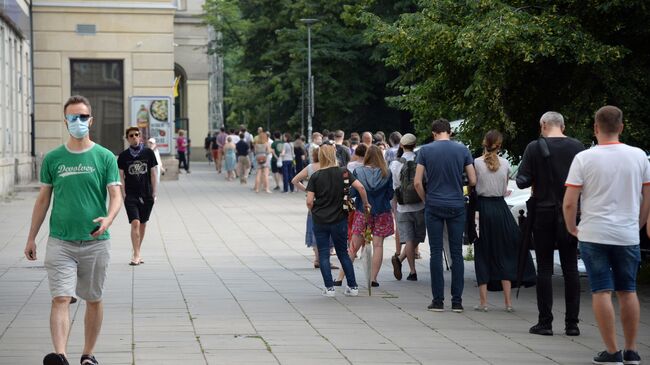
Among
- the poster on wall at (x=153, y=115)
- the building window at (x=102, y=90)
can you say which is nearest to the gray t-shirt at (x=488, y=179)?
the poster on wall at (x=153, y=115)

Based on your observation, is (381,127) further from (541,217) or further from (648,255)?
(541,217)

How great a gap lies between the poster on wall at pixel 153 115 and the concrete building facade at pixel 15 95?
317 cm

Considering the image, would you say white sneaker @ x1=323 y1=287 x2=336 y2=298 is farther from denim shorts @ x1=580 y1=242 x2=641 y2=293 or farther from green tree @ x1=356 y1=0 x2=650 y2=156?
denim shorts @ x1=580 y1=242 x2=641 y2=293

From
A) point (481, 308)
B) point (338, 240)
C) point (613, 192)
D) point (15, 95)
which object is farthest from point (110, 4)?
point (613, 192)

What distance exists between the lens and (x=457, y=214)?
449 inches

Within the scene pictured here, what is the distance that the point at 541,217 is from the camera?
9.88m

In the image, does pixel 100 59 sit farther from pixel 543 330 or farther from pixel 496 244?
pixel 543 330

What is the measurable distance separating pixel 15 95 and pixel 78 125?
2793 cm

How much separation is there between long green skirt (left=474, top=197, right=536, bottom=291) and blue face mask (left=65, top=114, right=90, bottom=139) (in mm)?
4577

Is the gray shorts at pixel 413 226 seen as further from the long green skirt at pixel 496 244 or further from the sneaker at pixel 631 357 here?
the sneaker at pixel 631 357

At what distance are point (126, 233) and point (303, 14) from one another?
2573cm

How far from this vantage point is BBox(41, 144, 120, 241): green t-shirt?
25.8ft

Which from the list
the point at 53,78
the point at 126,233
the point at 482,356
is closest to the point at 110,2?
the point at 53,78

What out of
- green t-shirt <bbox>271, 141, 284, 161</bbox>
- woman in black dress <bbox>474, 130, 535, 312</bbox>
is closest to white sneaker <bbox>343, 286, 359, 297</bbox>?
woman in black dress <bbox>474, 130, 535, 312</bbox>
